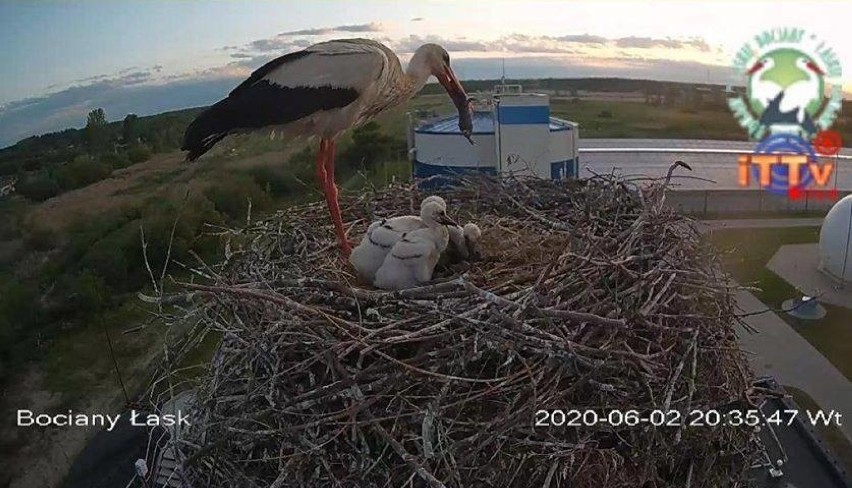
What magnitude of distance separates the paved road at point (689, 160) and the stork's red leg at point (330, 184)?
8.96 metres

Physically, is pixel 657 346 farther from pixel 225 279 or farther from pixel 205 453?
pixel 225 279

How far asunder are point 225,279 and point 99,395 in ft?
12.7

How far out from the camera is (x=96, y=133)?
7.69 meters

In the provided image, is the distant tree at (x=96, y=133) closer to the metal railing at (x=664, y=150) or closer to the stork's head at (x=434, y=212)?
the stork's head at (x=434, y=212)

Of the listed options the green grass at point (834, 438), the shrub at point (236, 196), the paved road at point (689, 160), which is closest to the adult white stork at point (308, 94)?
the green grass at point (834, 438)

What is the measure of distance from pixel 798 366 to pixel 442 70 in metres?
5.23

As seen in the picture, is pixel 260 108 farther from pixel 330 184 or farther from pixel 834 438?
pixel 834 438

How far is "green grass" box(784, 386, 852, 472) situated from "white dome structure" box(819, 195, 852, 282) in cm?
361

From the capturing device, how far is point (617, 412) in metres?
1.86

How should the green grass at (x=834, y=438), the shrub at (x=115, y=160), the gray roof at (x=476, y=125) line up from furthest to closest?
the gray roof at (x=476, y=125) < the shrub at (x=115, y=160) < the green grass at (x=834, y=438)

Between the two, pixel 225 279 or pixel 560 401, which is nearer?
pixel 560 401

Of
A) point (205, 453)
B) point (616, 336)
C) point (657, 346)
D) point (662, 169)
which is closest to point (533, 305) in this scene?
point (616, 336)

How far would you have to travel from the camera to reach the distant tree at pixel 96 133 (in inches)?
289

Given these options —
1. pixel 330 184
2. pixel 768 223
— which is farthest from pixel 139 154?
pixel 768 223
